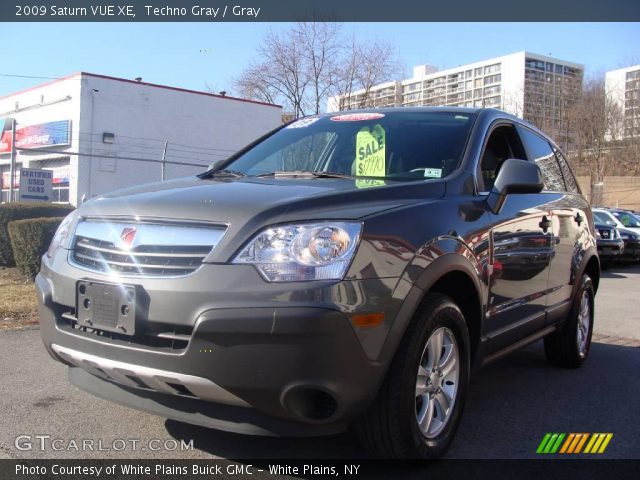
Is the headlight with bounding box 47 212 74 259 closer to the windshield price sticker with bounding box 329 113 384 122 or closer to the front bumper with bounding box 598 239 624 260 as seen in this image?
the windshield price sticker with bounding box 329 113 384 122

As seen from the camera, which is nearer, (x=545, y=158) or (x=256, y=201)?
(x=256, y=201)

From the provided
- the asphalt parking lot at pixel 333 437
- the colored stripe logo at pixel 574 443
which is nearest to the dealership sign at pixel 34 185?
the asphalt parking lot at pixel 333 437

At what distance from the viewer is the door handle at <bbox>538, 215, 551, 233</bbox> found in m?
4.29

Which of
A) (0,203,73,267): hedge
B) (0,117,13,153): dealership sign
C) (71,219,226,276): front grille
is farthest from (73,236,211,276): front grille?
(0,117,13,153): dealership sign

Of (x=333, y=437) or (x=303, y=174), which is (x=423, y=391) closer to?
(x=333, y=437)

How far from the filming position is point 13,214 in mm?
10969

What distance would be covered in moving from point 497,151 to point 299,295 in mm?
2421

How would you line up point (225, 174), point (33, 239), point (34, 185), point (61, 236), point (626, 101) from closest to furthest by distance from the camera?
point (61, 236)
point (225, 174)
point (33, 239)
point (34, 185)
point (626, 101)

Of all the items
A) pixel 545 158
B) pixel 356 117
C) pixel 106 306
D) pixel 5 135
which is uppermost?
pixel 5 135

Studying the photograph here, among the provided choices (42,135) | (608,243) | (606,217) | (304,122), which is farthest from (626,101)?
(304,122)

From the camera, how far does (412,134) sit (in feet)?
12.9

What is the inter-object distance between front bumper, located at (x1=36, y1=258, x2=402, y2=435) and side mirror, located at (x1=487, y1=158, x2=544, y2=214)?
1.33 metres

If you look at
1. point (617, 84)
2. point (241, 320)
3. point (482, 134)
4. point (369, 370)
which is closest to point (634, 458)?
point (369, 370)

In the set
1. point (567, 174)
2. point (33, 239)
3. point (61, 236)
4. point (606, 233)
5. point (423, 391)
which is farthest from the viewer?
point (606, 233)
